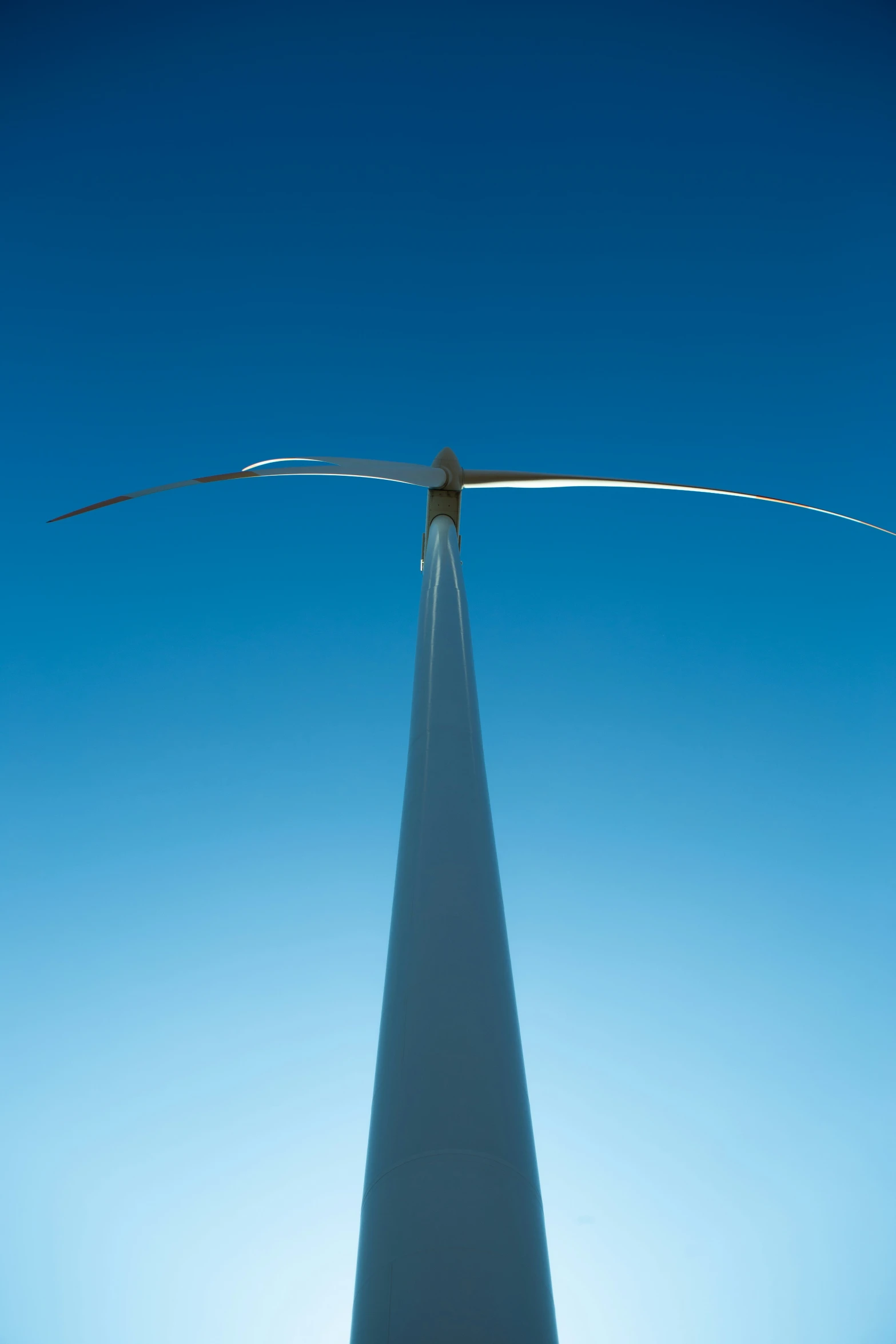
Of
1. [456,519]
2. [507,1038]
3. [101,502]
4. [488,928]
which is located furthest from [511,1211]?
[101,502]

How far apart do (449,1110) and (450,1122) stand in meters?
0.06

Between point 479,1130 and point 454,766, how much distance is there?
8.63ft

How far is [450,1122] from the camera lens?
12.4 ft

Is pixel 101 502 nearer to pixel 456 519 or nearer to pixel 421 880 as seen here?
pixel 456 519

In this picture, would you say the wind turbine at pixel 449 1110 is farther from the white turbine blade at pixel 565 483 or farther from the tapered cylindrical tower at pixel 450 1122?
the white turbine blade at pixel 565 483

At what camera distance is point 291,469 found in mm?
12094

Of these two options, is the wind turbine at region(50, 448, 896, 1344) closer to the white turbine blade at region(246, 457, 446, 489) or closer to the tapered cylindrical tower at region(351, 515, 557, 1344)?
the tapered cylindrical tower at region(351, 515, 557, 1344)

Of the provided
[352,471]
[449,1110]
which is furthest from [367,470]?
[449,1110]

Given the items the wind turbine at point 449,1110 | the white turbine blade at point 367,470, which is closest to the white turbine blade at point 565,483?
the white turbine blade at point 367,470

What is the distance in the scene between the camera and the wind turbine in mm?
3295

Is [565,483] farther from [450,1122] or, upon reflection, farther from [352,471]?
[450,1122]

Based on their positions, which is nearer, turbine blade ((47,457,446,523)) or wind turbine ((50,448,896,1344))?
wind turbine ((50,448,896,1344))

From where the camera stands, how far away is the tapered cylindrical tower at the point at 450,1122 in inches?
129

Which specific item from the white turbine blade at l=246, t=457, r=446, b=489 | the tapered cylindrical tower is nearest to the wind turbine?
the tapered cylindrical tower
